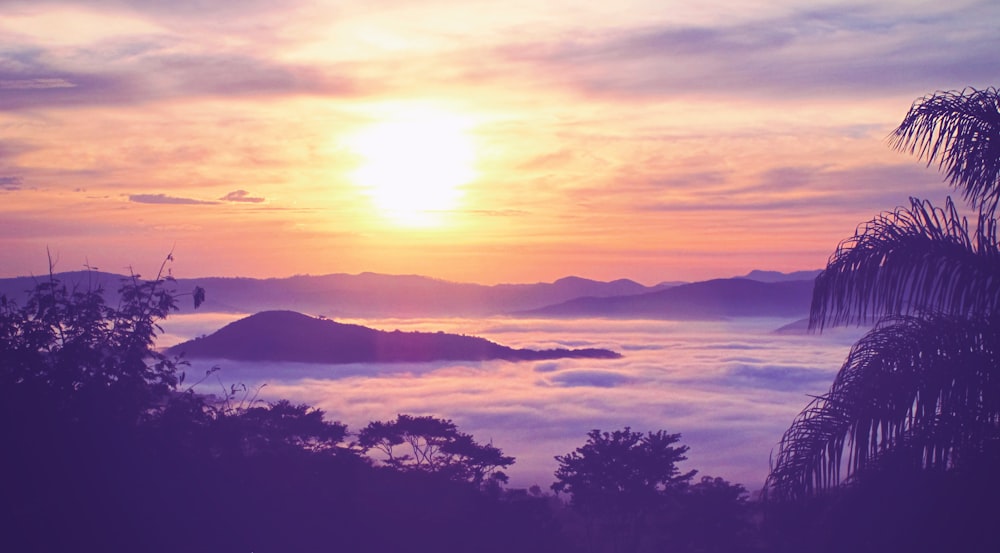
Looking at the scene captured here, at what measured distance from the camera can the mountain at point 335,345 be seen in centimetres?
11056

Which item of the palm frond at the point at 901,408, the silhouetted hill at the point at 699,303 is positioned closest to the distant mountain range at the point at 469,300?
the silhouetted hill at the point at 699,303

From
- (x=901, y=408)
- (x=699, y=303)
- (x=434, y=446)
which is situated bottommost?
(x=434, y=446)

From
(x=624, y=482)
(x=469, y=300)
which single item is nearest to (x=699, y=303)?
(x=469, y=300)

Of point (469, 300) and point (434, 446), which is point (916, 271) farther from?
point (469, 300)

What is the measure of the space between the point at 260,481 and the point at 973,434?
8059mm

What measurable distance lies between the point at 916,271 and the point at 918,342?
0.50m

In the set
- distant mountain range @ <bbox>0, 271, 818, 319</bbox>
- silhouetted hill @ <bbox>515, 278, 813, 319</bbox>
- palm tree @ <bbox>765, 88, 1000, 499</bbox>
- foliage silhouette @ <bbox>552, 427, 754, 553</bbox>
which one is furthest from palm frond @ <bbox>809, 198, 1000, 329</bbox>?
silhouetted hill @ <bbox>515, 278, 813, 319</bbox>

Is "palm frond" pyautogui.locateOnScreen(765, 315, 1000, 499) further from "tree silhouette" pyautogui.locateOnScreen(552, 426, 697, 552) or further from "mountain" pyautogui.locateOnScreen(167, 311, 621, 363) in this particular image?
"mountain" pyautogui.locateOnScreen(167, 311, 621, 363)

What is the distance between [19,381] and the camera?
9352mm

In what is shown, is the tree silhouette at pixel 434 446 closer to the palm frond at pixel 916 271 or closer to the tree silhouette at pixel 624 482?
the tree silhouette at pixel 624 482

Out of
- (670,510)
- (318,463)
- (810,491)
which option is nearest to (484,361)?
(670,510)

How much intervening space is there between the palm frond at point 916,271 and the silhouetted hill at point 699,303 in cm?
16420

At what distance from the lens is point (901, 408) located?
631cm

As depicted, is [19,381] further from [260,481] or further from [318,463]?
[318,463]
